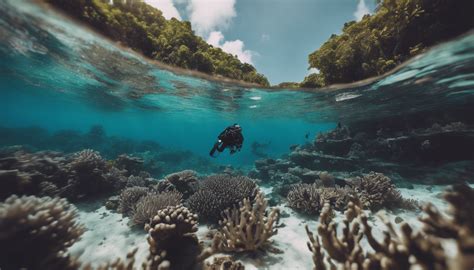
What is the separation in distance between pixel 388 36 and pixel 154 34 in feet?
35.2

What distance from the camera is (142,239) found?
18.5 ft

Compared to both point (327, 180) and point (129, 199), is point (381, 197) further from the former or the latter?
point (129, 199)

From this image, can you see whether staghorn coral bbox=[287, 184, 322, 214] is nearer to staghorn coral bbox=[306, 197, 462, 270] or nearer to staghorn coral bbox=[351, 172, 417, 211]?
staghorn coral bbox=[351, 172, 417, 211]

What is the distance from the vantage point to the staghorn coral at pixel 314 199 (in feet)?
24.3

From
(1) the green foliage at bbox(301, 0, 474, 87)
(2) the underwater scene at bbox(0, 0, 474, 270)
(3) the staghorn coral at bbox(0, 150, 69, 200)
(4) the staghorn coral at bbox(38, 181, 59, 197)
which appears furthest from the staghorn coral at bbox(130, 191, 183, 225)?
(1) the green foliage at bbox(301, 0, 474, 87)

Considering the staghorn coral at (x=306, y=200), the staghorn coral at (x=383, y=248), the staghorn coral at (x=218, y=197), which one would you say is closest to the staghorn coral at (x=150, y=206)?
the staghorn coral at (x=218, y=197)

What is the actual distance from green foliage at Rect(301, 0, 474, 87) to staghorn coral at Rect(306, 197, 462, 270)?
856cm

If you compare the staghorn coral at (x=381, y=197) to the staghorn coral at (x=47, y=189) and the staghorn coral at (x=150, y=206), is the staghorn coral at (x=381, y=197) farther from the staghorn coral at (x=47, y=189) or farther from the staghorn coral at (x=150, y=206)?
the staghorn coral at (x=47, y=189)

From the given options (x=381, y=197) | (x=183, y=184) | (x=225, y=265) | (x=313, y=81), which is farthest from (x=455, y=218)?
(x=313, y=81)

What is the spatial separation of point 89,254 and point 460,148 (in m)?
18.3

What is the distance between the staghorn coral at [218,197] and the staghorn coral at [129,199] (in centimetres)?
218

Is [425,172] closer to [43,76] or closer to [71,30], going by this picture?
[71,30]

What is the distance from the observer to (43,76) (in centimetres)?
2125

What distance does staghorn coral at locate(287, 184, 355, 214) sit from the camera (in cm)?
741
